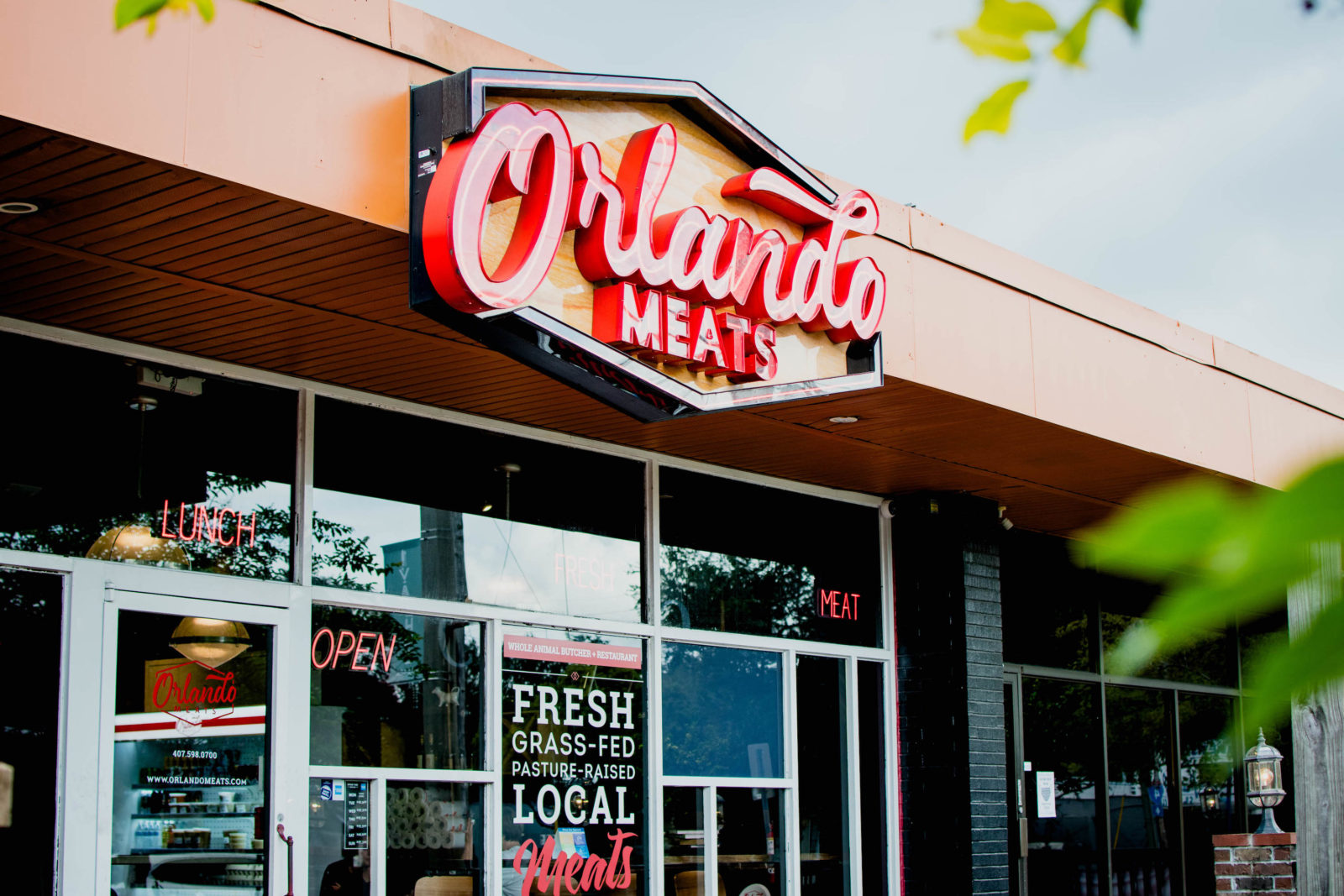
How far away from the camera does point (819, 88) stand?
1406 millimetres

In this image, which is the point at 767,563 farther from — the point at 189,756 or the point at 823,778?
the point at 189,756

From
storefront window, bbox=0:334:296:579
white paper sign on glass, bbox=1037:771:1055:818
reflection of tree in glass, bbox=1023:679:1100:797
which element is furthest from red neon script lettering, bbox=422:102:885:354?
white paper sign on glass, bbox=1037:771:1055:818

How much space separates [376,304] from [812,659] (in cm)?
429

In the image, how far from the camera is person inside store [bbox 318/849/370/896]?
636 cm

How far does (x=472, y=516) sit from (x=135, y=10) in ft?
19.3

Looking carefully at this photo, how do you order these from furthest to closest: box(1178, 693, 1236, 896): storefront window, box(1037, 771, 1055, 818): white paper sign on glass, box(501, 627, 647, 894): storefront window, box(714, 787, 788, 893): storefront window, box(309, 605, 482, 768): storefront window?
box(1178, 693, 1236, 896): storefront window → box(1037, 771, 1055, 818): white paper sign on glass → box(714, 787, 788, 893): storefront window → box(501, 627, 647, 894): storefront window → box(309, 605, 482, 768): storefront window

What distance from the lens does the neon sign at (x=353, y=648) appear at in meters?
6.53

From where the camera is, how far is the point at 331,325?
595cm

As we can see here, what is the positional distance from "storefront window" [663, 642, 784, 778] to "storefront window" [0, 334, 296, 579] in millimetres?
2573

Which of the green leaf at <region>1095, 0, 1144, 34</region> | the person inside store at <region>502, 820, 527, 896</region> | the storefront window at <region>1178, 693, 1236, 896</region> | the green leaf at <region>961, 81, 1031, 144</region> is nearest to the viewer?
the green leaf at <region>1095, 0, 1144, 34</region>

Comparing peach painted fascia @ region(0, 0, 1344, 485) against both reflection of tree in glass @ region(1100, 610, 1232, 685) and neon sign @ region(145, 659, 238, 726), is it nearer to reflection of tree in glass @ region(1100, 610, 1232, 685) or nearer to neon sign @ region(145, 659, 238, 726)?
neon sign @ region(145, 659, 238, 726)

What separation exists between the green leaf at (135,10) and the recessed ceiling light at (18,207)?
3526mm

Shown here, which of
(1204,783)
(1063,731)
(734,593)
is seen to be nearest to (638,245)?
(734,593)

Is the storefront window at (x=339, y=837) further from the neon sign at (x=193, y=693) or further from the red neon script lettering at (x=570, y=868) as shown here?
the red neon script lettering at (x=570, y=868)
